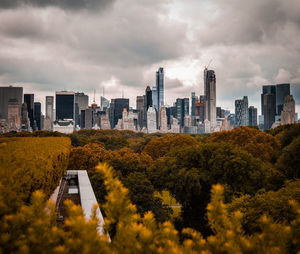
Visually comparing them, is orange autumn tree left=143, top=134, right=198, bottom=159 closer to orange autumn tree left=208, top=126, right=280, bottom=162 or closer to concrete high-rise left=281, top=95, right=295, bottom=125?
orange autumn tree left=208, top=126, right=280, bottom=162

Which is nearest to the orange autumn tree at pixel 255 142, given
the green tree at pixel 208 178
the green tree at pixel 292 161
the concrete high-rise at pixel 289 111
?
the green tree at pixel 292 161

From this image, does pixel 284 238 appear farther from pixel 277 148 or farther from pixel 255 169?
pixel 277 148

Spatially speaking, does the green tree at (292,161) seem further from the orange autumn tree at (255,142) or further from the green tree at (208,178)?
the orange autumn tree at (255,142)

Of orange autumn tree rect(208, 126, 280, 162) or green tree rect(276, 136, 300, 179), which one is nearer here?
green tree rect(276, 136, 300, 179)

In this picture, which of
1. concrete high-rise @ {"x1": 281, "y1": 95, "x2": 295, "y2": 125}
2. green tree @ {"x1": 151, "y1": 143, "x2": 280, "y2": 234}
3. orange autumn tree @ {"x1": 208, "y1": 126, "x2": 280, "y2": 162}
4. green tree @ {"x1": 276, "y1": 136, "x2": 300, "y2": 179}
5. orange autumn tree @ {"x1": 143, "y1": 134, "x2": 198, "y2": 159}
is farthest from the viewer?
concrete high-rise @ {"x1": 281, "y1": 95, "x2": 295, "y2": 125}

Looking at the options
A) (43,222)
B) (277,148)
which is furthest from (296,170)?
(43,222)

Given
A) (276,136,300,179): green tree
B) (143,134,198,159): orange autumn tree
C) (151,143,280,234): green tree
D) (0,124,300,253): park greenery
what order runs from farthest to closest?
1. (143,134,198,159): orange autumn tree
2. (276,136,300,179): green tree
3. (151,143,280,234): green tree
4. (0,124,300,253): park greenery

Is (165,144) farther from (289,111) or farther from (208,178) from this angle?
(289,111)

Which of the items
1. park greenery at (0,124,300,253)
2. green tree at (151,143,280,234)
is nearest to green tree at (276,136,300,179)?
park greenery at (0,124,300,253)

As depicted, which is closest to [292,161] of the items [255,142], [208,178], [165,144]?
[255,142]
